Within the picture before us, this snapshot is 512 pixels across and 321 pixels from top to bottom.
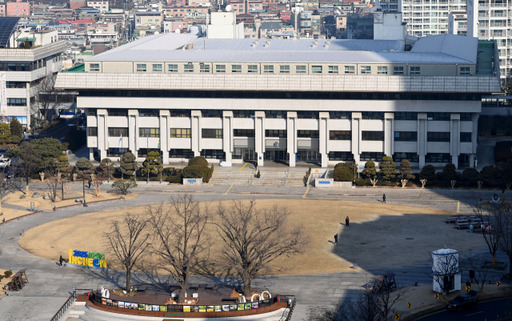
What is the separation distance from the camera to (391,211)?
15888 cm

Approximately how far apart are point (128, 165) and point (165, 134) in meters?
11.8

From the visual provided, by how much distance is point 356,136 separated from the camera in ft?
608

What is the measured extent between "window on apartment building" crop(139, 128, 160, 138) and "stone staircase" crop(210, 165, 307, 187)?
40.8 feet

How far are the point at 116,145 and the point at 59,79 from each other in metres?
14.8

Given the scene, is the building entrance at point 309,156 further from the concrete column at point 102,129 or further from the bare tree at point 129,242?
the bare tree at point 129,242

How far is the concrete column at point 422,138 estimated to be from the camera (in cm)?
18288

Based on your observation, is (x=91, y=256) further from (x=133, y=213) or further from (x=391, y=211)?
(x=391, y=211)

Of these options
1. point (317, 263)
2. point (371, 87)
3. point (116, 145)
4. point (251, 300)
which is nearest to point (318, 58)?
point (371, 87)

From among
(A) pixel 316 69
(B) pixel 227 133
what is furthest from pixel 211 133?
(A) pixel 316 69

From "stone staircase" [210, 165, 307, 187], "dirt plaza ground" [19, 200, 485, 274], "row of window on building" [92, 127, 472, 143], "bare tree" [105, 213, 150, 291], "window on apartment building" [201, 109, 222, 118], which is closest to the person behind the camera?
"bare tree" [105, 213, 150, 291]

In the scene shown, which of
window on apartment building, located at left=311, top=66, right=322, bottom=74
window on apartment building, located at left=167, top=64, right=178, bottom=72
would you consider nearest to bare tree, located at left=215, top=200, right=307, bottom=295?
window on apartment building, located at left=311, top=66, right=322, bottom=74

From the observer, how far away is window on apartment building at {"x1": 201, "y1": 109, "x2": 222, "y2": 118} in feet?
618

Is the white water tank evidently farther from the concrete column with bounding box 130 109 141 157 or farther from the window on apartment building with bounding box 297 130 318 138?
the concrete column with bounding box 130 109 141 157

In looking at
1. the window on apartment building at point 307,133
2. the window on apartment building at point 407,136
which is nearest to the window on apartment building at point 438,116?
the window on apartment building at point 407,136
